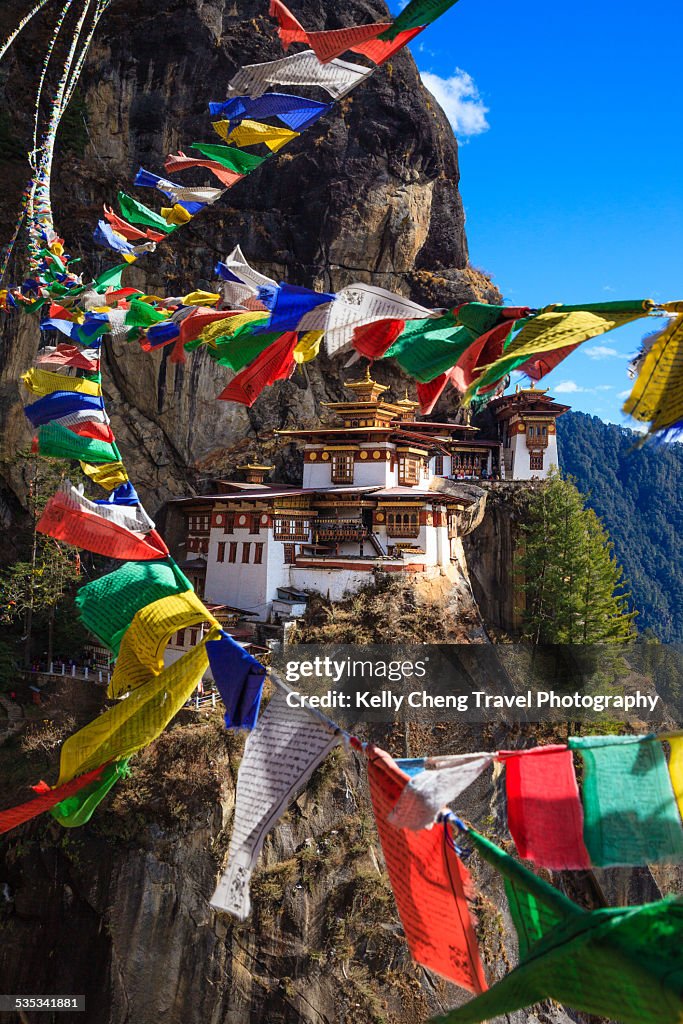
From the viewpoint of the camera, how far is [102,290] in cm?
622

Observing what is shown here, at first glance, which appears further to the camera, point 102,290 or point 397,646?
point 397,646

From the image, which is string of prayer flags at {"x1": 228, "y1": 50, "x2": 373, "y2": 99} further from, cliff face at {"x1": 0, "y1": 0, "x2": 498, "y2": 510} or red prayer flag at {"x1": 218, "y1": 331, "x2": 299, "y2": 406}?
cliff face at {"x1": 0, "y1": 0, "x2": 498, "y2": 510}

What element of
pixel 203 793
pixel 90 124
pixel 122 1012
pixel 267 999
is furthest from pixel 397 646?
pixel 90 124

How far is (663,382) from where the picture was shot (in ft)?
7.80

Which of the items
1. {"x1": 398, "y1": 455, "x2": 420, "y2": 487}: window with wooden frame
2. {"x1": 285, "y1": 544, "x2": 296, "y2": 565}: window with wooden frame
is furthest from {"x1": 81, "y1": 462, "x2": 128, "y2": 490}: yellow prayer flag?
{"x1": 398, "y1": 455, "x2": 420, "y2": 487}: window with wooden frame

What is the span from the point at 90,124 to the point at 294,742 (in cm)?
2559

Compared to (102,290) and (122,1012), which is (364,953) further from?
(102,290)

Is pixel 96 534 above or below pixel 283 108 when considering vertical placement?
below

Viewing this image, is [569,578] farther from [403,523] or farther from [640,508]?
[640,508]

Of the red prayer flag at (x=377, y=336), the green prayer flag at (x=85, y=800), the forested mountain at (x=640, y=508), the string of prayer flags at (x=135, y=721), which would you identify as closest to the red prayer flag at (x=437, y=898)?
the string of prayer flags at (x=135, y=721)

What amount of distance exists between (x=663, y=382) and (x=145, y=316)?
3.55 m

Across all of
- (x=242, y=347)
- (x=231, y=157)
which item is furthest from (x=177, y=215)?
(x=242, y=347)

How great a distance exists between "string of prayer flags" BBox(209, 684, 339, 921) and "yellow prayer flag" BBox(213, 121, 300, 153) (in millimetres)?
3327

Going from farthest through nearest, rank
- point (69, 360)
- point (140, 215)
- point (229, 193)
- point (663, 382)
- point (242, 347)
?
point (229, 193) < point (140, 215) < point (69, 360) < point (242, 347) < point (663, 382)
